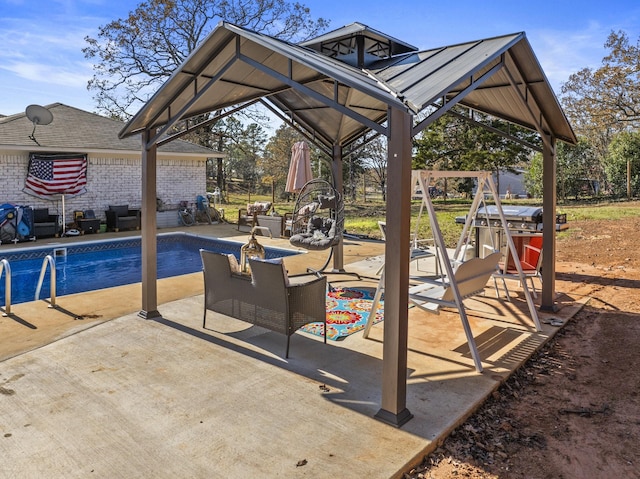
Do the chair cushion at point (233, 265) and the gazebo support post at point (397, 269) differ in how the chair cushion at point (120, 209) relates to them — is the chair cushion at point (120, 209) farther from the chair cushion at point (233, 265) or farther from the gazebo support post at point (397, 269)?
the gazebo support post at point (397, 269)

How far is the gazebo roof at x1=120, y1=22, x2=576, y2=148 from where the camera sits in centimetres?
334

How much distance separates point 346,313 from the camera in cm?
562

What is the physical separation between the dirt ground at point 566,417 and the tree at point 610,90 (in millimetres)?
17984

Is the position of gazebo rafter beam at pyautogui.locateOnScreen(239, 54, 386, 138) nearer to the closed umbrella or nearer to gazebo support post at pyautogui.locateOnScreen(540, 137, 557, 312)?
gazebo support post at pyautogui.locateOnScreen(540, 137, 557, 312)

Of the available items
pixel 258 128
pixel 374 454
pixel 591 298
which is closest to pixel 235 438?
pixel 374 454

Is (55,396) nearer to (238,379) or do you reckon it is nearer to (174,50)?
(238,379)

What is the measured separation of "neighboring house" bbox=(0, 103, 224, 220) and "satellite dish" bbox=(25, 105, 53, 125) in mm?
370

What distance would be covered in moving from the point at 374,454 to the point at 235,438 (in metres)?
0.87

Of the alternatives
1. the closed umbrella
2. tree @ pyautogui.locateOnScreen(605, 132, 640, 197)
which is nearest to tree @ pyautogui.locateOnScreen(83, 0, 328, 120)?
the closed umbrella

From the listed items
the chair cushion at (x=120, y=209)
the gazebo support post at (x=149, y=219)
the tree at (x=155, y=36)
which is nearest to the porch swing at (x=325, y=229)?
the gazebo support post at (x=149, y=219)

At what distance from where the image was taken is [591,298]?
6.36 m

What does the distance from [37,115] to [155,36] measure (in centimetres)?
1219

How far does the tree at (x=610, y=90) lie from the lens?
19.2 metres

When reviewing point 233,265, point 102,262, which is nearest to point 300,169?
point 102,262
